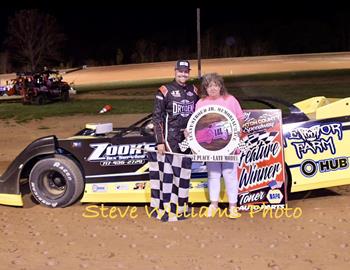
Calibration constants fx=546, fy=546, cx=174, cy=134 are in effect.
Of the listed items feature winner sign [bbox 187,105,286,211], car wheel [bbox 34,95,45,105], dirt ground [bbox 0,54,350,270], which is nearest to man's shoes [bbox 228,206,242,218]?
dirt ground [bbox 0,54,350,270]

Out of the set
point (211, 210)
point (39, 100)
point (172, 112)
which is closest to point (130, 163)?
point (172, 112)

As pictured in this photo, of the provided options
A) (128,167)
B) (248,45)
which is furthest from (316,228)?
(248,45)

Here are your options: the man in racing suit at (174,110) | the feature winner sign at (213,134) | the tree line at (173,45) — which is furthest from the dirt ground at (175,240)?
the tree line at (173,45)

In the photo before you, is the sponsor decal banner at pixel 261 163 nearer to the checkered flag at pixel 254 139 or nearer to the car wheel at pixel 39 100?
the checkered flag at pixel 254 139

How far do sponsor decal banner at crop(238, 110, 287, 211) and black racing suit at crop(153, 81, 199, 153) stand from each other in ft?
2.15

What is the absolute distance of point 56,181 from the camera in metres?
6.11

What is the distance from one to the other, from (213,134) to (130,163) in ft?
3.57

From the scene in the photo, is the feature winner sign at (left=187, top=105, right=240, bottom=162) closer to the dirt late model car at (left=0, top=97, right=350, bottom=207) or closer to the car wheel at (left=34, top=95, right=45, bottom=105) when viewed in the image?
the dirt late model car at (left=0, top=97, right=350, bottom=207)

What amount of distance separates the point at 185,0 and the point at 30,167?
48.0m

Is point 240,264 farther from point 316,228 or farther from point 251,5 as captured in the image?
point 251,5

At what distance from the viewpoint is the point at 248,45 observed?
43.5 meters

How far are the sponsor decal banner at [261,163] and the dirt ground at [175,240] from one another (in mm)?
205

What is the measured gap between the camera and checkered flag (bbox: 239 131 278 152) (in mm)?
5617

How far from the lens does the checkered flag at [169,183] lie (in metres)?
5.36
